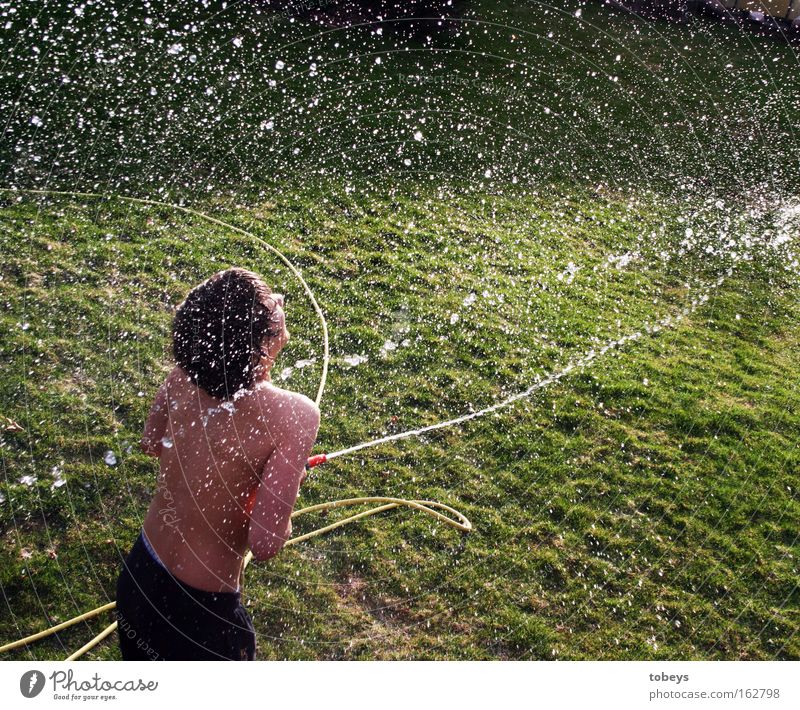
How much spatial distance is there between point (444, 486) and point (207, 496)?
0.91 m

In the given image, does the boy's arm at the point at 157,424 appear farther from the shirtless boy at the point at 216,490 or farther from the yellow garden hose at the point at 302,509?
the yellow garden hose at the point at 302,509

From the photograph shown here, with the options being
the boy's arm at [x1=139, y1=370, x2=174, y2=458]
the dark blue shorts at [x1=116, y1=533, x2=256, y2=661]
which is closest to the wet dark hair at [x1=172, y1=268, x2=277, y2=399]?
the boy's arm at [x1=139, y1=370, x2=174, y2=458]

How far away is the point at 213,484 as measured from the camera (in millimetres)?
1356

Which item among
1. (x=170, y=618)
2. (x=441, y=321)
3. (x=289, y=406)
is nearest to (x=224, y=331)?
(x=289, y=406)

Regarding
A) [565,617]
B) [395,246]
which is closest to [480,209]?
[395,246]

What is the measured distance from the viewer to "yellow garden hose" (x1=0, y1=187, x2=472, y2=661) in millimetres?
1607

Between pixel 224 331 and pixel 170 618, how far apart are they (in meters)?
0.53

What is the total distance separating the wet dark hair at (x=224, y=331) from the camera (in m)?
1.34

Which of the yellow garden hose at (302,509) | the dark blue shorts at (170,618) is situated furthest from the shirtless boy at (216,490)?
the yellow garden hose at (302,509)

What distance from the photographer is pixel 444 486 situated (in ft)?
6.85

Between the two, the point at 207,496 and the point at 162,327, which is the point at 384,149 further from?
the point at 207,496

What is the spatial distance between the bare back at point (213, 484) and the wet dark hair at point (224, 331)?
0.04 meters

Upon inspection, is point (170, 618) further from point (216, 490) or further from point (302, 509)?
point (302, 509)

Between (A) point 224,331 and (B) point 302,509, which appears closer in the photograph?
(A) point 224,331
